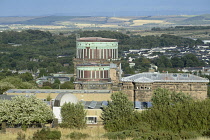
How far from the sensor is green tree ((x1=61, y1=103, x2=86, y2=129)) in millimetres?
56531

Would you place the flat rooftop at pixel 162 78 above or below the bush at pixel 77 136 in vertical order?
above

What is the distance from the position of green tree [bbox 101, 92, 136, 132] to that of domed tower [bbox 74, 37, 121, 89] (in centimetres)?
1133

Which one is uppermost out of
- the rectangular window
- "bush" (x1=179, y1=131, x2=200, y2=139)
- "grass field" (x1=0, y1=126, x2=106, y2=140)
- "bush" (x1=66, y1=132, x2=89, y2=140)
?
"bush" (x1=179, y1=131, x2=200, y2=139)

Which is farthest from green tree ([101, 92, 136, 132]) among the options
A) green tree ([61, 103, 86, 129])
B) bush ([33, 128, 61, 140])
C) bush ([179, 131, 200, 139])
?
bush ([179, 131, 200, 139])

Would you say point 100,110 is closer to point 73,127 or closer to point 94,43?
point 73,127


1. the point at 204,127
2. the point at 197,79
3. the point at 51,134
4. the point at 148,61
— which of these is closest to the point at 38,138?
the point at 51,134

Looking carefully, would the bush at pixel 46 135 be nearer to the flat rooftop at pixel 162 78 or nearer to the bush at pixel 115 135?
the bush at pixel 115 135

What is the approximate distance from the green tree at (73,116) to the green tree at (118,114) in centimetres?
190

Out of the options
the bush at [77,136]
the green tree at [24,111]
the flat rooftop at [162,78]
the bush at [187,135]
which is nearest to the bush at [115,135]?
the bush at [77,136]

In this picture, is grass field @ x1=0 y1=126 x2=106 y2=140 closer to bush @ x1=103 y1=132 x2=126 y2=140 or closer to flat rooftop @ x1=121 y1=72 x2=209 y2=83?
bush @ x1=103 y1=132 x2=126 y2=140

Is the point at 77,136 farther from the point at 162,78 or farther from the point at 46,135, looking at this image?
the point at 162,78

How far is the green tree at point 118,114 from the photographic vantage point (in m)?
54.5

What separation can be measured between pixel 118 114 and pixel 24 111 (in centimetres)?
730

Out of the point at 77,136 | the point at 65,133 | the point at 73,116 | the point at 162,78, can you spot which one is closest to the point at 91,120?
the point at 73,116
